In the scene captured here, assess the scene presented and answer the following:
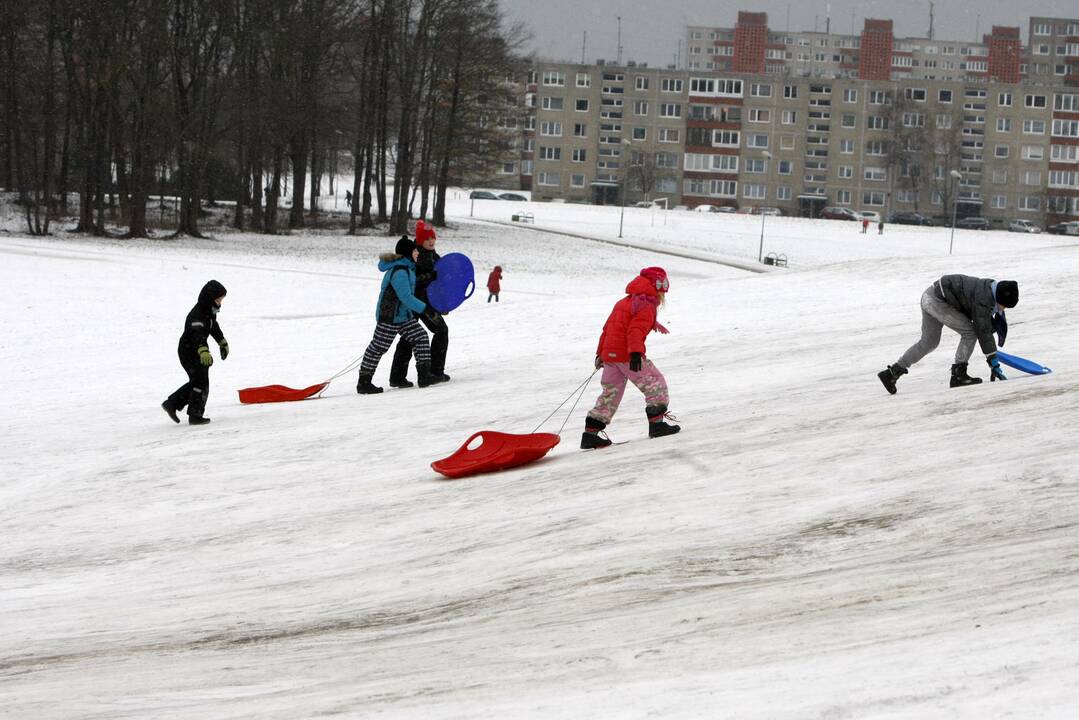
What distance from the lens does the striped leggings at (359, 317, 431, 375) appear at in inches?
548

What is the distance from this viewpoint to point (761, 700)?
4.95 metres

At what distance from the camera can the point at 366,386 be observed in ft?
47.5

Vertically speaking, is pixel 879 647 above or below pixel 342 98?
below

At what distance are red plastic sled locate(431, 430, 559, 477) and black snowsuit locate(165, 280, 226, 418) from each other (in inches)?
138

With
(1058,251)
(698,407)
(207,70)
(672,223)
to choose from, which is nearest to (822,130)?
(672,223)

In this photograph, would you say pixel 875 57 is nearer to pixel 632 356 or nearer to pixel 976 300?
pixel 976 300

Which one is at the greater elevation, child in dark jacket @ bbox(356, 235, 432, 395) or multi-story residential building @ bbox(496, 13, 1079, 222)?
multi-story residential building @ bbox(496, 13, 1079, 222)

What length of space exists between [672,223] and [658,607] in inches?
3018

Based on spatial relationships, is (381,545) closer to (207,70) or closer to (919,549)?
(919,549)

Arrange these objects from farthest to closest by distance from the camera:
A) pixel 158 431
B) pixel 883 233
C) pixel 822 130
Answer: pixel 822 130
pixel 883 233
pixel 158 431

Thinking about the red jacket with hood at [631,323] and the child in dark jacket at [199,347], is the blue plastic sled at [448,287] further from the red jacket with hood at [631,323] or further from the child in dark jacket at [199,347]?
the red jacket with hood at [631,323]

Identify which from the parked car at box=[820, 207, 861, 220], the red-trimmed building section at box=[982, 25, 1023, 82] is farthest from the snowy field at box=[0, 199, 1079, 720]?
the red-trimmed building section at box=[982, 25, 1023, 82]

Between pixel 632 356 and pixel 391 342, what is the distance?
5100 millimetres

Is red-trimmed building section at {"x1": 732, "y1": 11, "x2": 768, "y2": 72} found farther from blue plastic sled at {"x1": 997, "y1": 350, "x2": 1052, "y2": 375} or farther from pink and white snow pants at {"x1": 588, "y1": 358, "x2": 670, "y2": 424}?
pink and white snow pants at {"x1": 588, "y1": 358, "x2": 670, "y2": 424}
